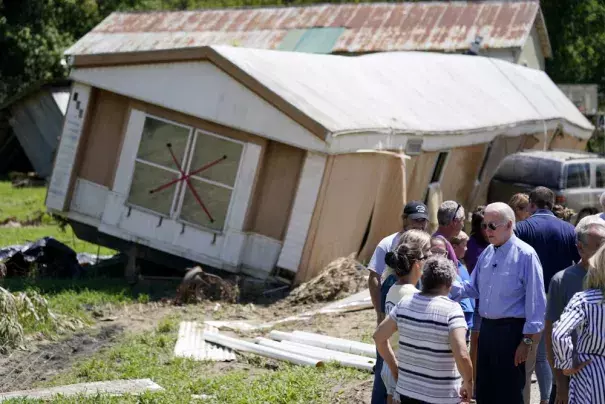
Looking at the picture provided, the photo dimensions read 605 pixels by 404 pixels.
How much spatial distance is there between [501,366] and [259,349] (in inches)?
162

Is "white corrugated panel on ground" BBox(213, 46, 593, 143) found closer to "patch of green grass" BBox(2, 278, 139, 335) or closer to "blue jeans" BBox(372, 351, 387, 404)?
"patch of green grass" BBox(2, 278, 139, 335)

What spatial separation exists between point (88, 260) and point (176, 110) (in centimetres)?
378

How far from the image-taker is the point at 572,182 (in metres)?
19.7

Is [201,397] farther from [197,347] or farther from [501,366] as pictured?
[501,366]

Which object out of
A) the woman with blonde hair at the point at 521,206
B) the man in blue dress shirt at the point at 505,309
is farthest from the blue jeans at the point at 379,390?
the woman with blonde hair at the point at 521,206

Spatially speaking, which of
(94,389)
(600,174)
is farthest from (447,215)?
(600,174)

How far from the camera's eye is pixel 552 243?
27.9 feet

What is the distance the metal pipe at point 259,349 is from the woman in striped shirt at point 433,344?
3881 mm

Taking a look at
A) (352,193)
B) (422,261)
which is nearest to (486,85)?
(352,193)

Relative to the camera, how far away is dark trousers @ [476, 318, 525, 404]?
721 cm

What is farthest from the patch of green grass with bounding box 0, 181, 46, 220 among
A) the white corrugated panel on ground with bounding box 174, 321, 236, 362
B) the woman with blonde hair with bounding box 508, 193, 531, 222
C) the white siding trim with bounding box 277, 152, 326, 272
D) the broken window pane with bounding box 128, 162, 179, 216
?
the woman with blonde hair with bounding box 508, 193, 531, 222

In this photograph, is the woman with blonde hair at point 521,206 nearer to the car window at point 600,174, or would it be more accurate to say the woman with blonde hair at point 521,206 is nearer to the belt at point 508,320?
the belt at point 508,320

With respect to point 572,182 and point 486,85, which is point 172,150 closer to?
point 572,182

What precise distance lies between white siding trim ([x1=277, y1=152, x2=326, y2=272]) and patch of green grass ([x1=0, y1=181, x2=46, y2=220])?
11.3 metres
